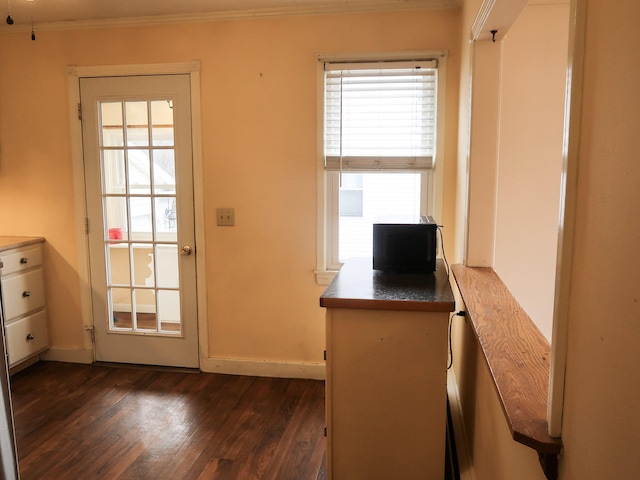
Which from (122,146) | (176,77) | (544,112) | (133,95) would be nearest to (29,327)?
(122,146)

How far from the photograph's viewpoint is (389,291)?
76.0 inches

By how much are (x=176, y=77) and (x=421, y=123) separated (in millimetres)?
1583

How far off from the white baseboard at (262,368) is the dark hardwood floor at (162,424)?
5 centimetres

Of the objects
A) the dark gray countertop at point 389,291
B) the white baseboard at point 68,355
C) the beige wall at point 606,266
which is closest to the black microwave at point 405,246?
the dark gray countertop at point 389,291

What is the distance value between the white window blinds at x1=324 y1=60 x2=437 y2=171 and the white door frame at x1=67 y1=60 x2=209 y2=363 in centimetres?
86

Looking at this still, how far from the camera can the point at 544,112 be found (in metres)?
2.48

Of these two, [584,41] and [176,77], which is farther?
[176,77]

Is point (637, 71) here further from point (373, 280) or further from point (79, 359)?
point (79, 359)

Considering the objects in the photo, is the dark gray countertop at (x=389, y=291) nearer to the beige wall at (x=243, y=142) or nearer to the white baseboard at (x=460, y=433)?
the white baseboard at (x=460, y=433)

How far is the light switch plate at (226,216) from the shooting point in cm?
316

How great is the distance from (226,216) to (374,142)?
106 centimetres

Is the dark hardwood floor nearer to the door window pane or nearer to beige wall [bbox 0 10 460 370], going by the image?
beige wall [bbox 0 10 460 370]

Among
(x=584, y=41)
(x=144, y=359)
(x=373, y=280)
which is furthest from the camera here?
(x=144, y=359)

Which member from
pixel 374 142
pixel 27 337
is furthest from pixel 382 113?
pixel 27 337
